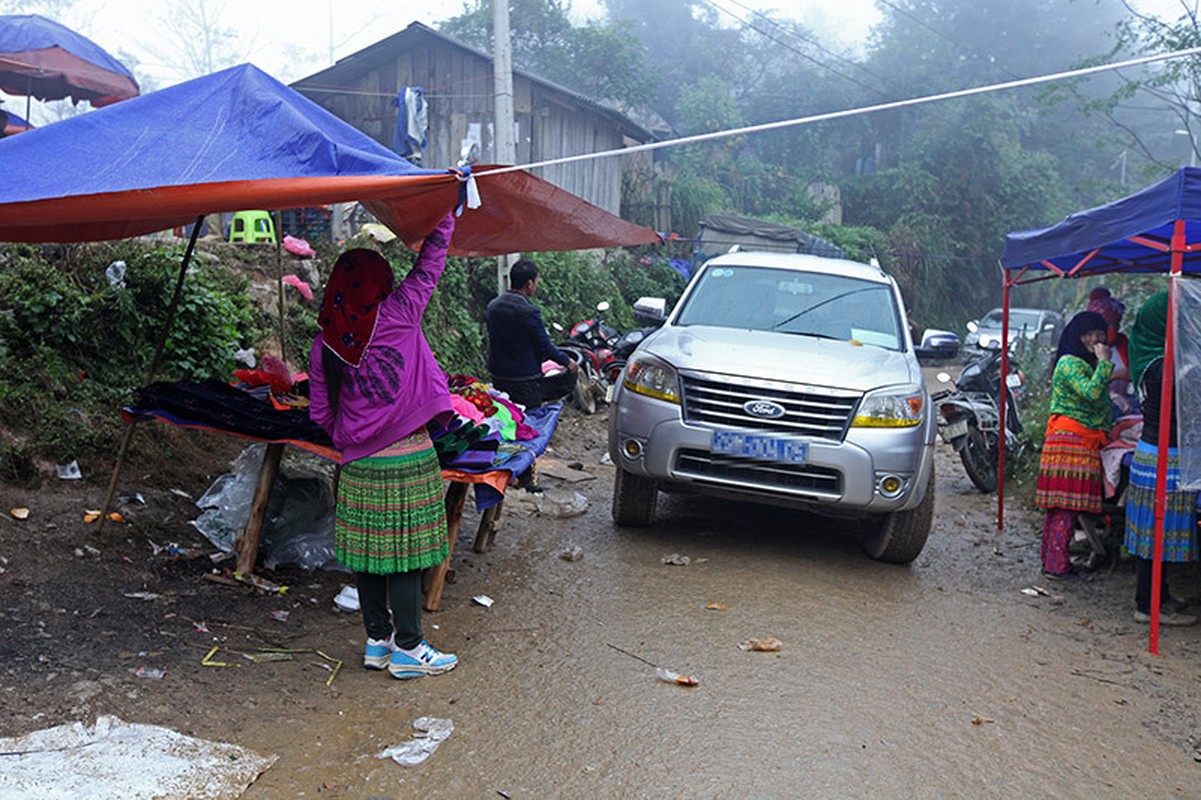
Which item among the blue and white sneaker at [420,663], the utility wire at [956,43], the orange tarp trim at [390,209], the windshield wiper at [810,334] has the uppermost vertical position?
the utility wire at [956,43]

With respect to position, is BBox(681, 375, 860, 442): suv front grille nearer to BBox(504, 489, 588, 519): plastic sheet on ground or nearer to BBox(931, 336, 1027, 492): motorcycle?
BBox(504, 489, 588, 519): plastic sheet on ground

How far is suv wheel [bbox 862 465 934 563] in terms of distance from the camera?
6.36 metres

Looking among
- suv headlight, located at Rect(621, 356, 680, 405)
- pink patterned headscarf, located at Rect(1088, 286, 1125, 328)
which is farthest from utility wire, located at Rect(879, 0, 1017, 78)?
suv headlight, located at Rect(621, 356, 680, 405)

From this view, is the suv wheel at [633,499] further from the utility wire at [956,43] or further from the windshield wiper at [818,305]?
the utility wire at [956,43]

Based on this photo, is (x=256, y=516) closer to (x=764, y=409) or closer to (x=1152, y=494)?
(x=764, y=409)

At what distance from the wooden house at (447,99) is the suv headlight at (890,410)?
1458 cm

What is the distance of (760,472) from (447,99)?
16275mm

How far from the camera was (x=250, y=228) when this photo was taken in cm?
1129

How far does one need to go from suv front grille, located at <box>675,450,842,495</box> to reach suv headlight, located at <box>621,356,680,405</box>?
0.37 m

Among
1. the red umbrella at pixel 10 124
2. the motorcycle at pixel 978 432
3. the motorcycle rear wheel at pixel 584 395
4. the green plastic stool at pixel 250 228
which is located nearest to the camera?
the motorcycle at pixel 978 432

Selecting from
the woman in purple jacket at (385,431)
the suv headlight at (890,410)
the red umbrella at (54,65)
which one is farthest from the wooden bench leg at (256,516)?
the red umbrella at (54,65)

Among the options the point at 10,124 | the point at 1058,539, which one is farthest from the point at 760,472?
the point at 10,124

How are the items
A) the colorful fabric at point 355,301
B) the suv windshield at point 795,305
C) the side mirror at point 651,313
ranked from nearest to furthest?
the colorful fabric at point 355,301
the suv windshield at point 795,305
the side mirror at point 651,313

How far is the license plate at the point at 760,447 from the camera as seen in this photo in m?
5.96
